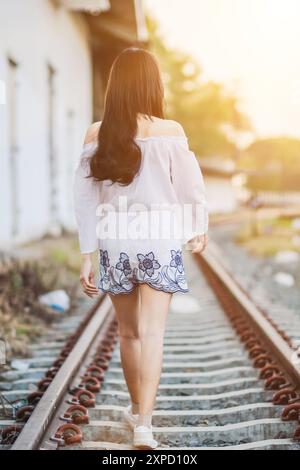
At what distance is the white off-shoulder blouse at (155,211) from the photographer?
2852 mm

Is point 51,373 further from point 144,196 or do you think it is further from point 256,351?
point 144,196

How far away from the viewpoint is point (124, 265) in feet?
9.46

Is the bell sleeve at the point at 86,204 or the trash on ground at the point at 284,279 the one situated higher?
the bell sleeve at the point at 86,204

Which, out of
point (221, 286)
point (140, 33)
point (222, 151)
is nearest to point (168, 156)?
point (221, 286)

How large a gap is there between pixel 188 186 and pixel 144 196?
0.16 meters

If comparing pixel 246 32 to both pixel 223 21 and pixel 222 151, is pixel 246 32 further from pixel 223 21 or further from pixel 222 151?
pixel 222 151

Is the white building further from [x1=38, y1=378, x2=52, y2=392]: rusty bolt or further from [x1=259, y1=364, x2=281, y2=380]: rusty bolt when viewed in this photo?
[x1=259, y1=364, x2=281, y2=380]: rusty bolt

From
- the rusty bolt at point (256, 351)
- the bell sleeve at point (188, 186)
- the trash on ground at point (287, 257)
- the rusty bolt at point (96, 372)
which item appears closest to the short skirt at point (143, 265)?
the bell sleeve at point (188, 186)

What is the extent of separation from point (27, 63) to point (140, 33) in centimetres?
283

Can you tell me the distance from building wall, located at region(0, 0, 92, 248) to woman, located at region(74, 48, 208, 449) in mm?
3869

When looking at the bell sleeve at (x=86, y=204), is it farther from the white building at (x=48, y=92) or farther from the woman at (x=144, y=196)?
the white building at (x=48, y=92)

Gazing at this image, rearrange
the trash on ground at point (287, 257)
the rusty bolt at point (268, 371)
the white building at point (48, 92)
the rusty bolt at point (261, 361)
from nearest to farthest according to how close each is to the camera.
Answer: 1. the rusty bolt at point (268, 371)
2. the rusty bolt at point (261, 361)
3. the white building at point (48, 92)
4. the trash on ground at point (287, 257)

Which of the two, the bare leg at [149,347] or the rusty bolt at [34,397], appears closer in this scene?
the bare leg at [149,347]

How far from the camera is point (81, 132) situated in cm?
1426
